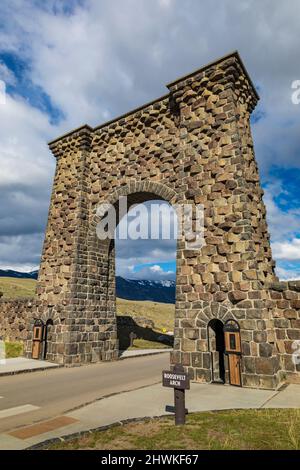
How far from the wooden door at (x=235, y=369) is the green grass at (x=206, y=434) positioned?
3041mm

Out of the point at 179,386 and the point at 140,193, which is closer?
the point at 179,386

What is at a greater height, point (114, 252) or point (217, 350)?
point (114, 252)

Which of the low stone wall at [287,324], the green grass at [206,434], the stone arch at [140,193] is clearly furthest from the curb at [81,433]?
the stone arch at [140,193]

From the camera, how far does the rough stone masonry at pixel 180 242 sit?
30.6 feet

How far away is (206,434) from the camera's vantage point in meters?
4.75

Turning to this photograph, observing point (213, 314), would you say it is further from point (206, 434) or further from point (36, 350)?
point (36, 350)

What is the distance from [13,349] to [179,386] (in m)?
13.5

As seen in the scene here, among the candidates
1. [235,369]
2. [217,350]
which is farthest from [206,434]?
[217,350]

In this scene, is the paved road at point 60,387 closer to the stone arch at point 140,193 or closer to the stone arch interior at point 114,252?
the stone arch interior at point 114,252

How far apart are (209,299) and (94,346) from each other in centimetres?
644

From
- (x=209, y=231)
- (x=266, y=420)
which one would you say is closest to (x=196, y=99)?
(x=209, y=231)

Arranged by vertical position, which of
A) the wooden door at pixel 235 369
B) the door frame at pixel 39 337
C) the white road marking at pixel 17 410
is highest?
the door frame at pixel 39 337

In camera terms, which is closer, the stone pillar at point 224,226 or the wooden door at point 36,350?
the stone pillar at point 224,226
